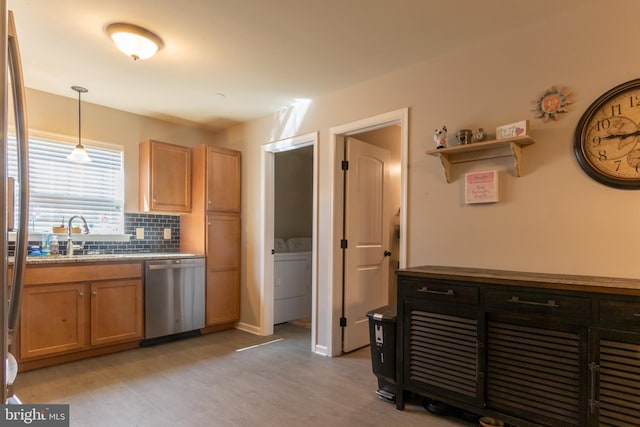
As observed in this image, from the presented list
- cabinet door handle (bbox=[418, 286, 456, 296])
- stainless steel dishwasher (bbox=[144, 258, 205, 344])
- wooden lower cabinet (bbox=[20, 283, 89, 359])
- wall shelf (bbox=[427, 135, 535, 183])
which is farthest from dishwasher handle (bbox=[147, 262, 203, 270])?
wall shelf (bbox=[427, 135, 535, 183])

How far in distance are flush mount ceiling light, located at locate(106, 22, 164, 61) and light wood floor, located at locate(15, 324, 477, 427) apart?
235cm

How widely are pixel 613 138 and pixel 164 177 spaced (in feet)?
12.9

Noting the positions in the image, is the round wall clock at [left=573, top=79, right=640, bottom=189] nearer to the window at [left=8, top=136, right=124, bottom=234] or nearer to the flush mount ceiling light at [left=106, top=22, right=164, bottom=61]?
the flush mount ceiling light at [left=106, top=22, right=164, bottom=61]

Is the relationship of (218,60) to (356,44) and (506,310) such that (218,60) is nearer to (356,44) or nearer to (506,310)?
(356,44)

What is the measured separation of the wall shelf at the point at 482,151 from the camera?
2217 millimetres

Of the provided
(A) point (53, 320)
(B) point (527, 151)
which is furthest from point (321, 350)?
(B) point (527, 151)

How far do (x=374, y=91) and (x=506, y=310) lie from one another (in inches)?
79.9

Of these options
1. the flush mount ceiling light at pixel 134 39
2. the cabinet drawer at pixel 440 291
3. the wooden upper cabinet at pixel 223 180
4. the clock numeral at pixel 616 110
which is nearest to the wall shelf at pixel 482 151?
the clock numeral at pixel 616 110

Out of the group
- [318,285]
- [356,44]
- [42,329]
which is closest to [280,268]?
[318,285]

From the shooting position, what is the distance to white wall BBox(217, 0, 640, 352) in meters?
2.01

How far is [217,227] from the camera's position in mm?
4176

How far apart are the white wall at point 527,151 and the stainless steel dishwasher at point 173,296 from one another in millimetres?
2363

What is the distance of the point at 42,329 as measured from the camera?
116 inches

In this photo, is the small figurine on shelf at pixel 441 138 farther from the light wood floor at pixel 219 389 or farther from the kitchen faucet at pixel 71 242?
the kitchen faucet at pixel 71 242
